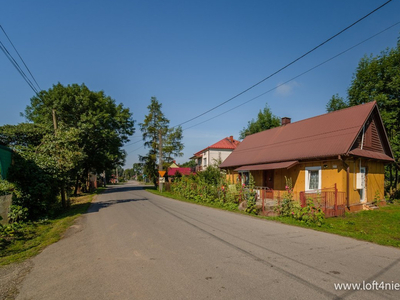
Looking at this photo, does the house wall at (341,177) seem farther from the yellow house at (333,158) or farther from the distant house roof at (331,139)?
the distant house roof at (331,139)

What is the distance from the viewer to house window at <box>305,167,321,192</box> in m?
15.0

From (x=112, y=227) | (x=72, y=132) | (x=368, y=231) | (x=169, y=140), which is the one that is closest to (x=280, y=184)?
(x=368, y=231)

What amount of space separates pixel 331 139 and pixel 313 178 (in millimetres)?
2623

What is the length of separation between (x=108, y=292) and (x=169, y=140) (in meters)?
37.6

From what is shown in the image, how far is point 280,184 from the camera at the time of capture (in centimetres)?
1794

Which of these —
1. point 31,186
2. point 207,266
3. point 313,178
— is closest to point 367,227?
point 313,178

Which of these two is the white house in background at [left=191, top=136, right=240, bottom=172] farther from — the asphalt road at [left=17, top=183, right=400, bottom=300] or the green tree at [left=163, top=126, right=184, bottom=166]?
the asphalt road at [left=17, top=183, right=400, bottom=300]

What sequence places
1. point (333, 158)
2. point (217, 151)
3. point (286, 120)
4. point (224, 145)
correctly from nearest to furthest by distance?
point (333, 158)
point (286, 120)
point (217, 151)
point (224, 145)

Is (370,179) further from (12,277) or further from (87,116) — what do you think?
(87,116)

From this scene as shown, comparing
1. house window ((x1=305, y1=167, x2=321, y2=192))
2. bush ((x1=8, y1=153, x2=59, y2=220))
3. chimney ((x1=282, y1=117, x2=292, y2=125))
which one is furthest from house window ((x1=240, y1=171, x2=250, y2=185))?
bush ((x1=8, y1=153, x2=59, y2=220))

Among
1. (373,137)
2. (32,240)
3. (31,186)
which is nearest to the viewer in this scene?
(32,240)

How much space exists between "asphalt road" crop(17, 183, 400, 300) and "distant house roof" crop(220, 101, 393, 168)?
26.1 ft

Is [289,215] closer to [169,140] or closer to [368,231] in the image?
[368,231]

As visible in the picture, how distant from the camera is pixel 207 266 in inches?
199
